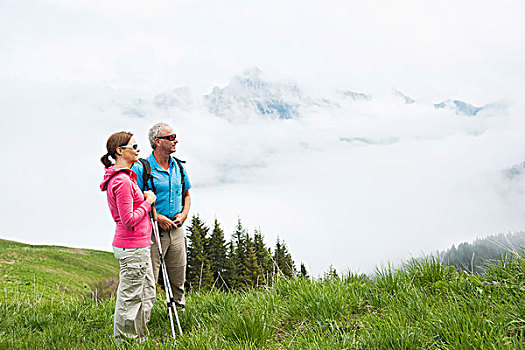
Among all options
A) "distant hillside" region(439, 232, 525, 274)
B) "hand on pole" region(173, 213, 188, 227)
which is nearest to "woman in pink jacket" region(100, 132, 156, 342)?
"hand on pole" region(173, 213, 188, 227)

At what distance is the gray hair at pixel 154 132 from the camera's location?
5.67m

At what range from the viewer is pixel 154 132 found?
5695mm

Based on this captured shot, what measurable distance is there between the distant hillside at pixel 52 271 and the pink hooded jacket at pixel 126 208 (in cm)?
1921

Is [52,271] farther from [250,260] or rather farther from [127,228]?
[127,228]

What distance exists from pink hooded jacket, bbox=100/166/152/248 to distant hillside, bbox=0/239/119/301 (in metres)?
19.2

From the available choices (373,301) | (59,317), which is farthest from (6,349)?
(373,301)

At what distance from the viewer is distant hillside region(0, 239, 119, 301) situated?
25203mm

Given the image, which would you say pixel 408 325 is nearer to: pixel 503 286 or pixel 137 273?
pixel 503 286

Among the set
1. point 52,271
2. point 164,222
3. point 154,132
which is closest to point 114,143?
point 154,132

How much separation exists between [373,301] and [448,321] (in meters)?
1.25

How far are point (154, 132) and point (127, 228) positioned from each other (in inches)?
66.6

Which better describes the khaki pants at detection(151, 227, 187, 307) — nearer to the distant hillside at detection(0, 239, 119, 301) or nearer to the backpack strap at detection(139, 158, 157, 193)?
the backpack strap at detection(139, 158, 157, 193)

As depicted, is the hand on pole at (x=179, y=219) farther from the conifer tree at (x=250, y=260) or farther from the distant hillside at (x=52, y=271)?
the conifer tree at (x=250, y=260)

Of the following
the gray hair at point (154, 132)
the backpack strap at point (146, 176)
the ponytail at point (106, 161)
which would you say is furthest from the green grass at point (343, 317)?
the gray hair at point (154, 132)
